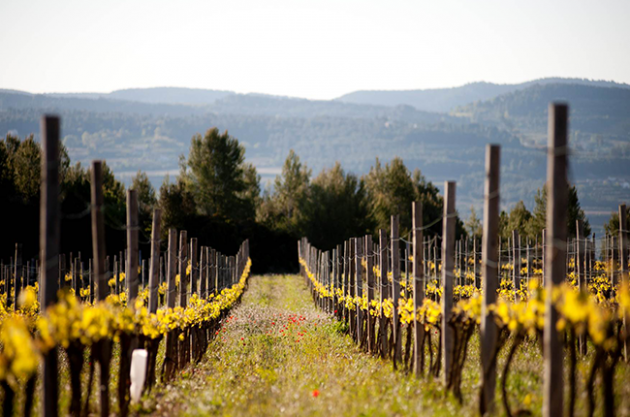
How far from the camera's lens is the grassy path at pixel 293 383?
7.96m

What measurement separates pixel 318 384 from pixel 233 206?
58.7 meters

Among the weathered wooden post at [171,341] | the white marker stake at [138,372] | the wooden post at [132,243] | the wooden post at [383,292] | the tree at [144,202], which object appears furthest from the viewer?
the tree at [144,202]

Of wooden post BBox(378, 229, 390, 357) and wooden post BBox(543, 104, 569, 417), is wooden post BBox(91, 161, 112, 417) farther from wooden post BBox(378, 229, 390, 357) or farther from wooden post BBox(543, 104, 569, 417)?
wooden post BBox(378, 229, 390, 357)

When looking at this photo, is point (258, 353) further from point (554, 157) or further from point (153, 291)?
point (554, 157)

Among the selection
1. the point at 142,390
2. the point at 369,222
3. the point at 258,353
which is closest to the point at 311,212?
the point at 369,222

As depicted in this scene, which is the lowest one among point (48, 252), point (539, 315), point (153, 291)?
point (153, 291)

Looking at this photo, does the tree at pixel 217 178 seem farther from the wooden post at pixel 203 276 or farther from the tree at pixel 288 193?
the wooden post at pixel 203 276

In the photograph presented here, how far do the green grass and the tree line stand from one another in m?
30.4

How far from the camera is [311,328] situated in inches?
721

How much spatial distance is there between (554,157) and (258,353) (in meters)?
9.30

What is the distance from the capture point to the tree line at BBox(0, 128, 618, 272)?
1823 inches

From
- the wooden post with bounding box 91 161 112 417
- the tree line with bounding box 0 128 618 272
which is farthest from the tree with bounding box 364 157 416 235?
the wooden post with bounding box 91 161 112 417

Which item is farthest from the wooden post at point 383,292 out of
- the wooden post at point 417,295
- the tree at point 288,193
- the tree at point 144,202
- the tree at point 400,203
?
the tree at point 288,193

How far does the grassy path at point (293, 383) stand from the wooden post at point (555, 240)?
4.52 feet
